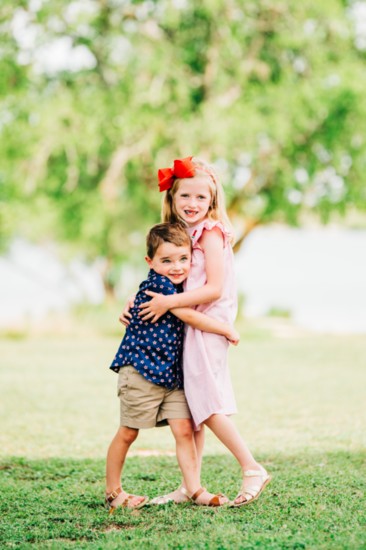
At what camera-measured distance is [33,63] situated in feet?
56.1

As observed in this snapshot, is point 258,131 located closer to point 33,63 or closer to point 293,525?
point 33,63

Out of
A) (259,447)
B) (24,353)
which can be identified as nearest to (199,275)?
(259,447)

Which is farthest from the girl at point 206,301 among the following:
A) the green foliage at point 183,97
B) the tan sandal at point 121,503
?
the green foliage at point 183,97

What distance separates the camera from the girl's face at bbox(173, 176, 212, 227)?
4.47m

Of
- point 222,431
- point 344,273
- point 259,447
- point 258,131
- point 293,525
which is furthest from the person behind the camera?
point 344,273

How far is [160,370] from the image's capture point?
424 cm

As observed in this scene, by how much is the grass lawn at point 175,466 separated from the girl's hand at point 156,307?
1007mm

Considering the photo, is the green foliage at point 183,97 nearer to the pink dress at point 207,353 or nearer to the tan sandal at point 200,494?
the pink dress at point 207,353

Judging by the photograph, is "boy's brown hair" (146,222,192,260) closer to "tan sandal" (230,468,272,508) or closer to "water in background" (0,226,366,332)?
"tan sandal" (230,468,272,508)

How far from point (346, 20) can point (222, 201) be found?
46.3 ft

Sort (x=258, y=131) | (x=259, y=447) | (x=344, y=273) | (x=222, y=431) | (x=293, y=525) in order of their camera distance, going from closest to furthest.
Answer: (x=293, y=525)
(x=222, y=431)
(x=259, y=447)
(x=258, y=131)
(x=344, y=273)

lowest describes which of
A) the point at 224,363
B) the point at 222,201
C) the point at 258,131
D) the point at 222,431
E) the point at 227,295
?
Result: the point at 222,431

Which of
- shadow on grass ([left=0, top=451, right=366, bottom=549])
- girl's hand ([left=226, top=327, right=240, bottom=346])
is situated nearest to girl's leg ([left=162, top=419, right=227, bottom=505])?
shadow on grass ([left=0, top=451, right=366, bottom=549])

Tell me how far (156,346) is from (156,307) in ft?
0.67
